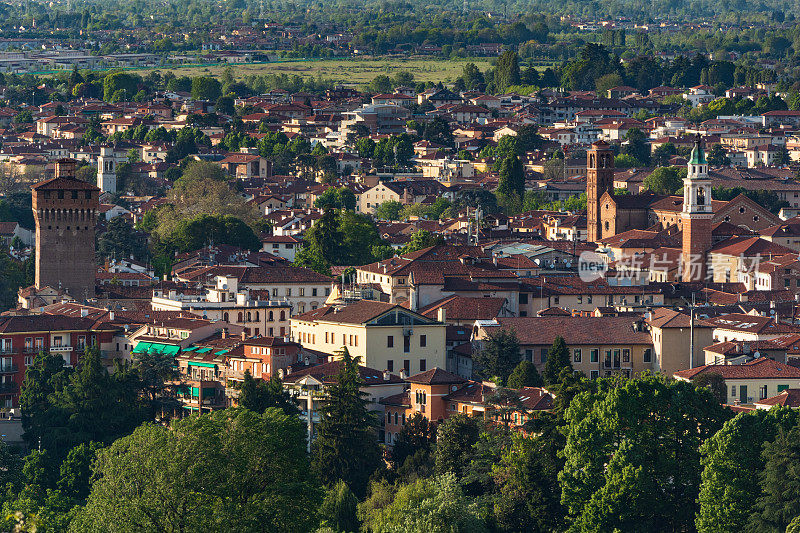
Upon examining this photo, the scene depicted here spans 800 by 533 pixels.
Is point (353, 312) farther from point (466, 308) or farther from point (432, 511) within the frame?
point (432, 511)

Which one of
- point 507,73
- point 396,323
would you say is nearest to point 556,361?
point 396,323

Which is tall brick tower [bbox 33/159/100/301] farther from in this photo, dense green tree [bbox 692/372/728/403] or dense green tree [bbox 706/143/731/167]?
dense green tree [bbox 706/143/731/167]

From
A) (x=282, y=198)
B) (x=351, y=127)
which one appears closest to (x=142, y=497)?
(x=282, y=198)

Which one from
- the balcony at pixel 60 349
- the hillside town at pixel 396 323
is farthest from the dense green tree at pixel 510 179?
the balcony at pixel 60 349

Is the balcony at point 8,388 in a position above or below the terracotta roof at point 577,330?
below

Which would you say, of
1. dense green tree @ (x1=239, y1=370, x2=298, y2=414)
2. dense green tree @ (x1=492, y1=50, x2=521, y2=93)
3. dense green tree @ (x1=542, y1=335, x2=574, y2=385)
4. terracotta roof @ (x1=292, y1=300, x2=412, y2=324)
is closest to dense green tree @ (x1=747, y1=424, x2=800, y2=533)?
dense green tree @ (x1=542, y1=335, x2=574, y2=385)

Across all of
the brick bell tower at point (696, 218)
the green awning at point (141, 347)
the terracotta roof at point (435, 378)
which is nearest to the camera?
the terracotta roof at point (435, 378)

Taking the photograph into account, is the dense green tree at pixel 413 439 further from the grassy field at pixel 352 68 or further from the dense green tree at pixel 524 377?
the grassy field at pixel 352 68
